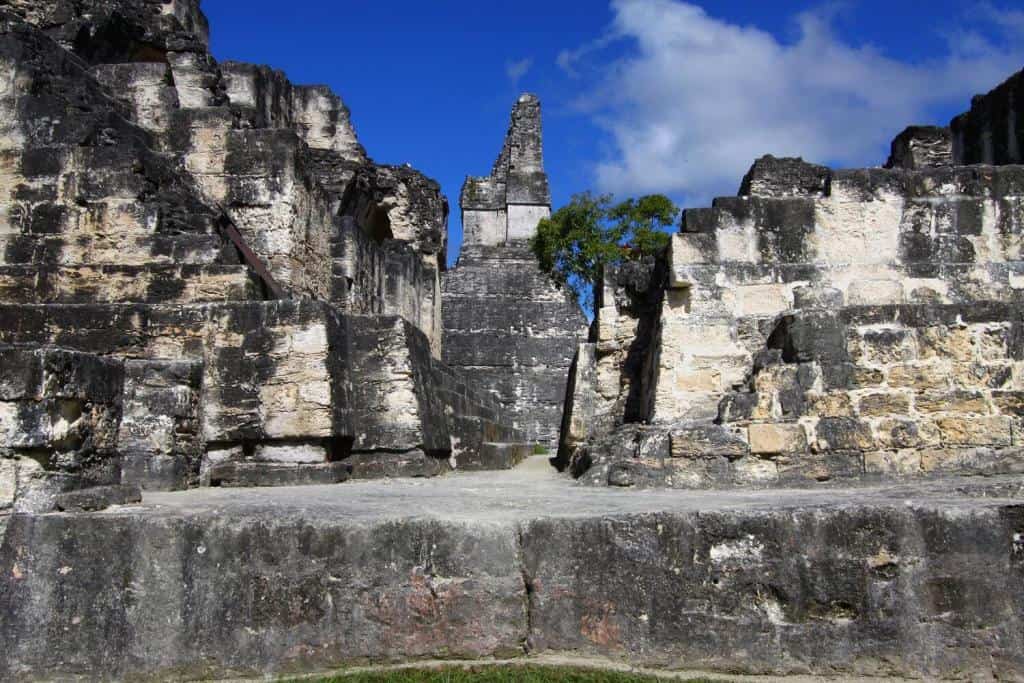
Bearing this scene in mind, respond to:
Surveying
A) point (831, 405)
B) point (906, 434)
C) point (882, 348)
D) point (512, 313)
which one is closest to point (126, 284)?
point (831, 405)

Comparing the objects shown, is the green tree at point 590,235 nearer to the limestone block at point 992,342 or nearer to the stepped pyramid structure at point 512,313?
the stepped pyramid structure at point 512,313

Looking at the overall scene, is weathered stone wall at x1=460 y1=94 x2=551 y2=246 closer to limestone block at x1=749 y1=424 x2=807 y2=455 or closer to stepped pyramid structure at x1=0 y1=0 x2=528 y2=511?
stepped pyramid structure at x1=0 y1=0 x2=528 y2=511

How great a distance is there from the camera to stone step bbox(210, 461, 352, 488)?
6.02 m

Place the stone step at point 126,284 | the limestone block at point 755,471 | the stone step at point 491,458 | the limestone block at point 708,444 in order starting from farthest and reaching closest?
the stone step at point 491,458
the stone step at point 126,284
the limestone block at point 708,444
the limestone block at point 755,471

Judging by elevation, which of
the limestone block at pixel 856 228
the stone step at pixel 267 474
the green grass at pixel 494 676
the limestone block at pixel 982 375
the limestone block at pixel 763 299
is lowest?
the green grass at pixel 494 676

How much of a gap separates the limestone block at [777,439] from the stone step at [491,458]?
3427mm

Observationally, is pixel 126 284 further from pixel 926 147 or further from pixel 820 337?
pixel 926 147

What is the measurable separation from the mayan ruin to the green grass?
0.12m

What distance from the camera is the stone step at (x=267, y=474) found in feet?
19.7

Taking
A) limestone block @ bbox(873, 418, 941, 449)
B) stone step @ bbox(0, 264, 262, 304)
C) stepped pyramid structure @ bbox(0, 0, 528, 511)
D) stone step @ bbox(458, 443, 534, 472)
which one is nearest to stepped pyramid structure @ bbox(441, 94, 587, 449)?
stone step @ bbox(458, 443, 534, 472)

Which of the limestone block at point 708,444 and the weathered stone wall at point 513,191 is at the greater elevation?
the weathered stone wall at point 513,191

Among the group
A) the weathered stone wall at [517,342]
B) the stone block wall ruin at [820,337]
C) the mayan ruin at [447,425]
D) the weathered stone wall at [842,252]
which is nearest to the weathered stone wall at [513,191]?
the weathered stone wall at [517,342]

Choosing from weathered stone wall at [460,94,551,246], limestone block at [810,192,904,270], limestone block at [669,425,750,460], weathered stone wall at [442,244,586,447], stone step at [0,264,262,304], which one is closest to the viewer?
limestone block at [669,425,750,460]

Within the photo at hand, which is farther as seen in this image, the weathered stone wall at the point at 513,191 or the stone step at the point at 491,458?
the weathered stone wall at the point at 513,191
